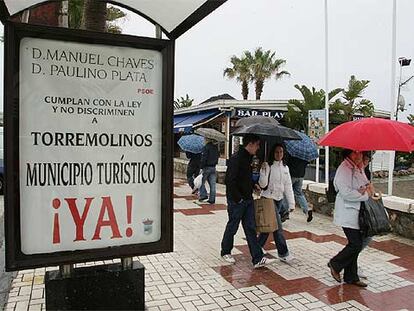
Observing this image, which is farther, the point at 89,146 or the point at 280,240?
the point at 280,240

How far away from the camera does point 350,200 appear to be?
13.9 feet

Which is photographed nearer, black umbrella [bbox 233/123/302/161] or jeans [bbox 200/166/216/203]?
black umbrella [bbox 233/123/302/161]

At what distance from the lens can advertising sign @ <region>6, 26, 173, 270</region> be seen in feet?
9.18

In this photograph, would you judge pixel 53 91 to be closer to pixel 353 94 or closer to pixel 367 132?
pixel 367 132

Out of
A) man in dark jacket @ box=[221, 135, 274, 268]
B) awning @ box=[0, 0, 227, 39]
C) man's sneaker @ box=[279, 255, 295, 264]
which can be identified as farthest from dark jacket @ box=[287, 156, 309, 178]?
awning @ box=[0, 0, 227, 39]

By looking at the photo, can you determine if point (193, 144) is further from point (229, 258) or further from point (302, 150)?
point (229, 258)

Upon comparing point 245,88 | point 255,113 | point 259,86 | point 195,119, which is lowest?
point 195,119

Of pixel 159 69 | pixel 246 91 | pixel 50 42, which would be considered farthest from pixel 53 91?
pixel 246 91

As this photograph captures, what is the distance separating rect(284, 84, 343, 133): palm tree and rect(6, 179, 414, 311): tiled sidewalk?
13015 mm

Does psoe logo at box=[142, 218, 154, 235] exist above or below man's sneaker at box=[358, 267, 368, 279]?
above

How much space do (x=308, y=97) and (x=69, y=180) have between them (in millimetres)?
18048

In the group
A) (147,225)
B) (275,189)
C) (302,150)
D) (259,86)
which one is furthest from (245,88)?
(147,225)

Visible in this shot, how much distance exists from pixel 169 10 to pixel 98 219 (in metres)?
1.67

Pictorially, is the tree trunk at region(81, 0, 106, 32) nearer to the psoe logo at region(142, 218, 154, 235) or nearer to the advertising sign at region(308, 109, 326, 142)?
the psoe logo at region(142, 218, 154, 235)
